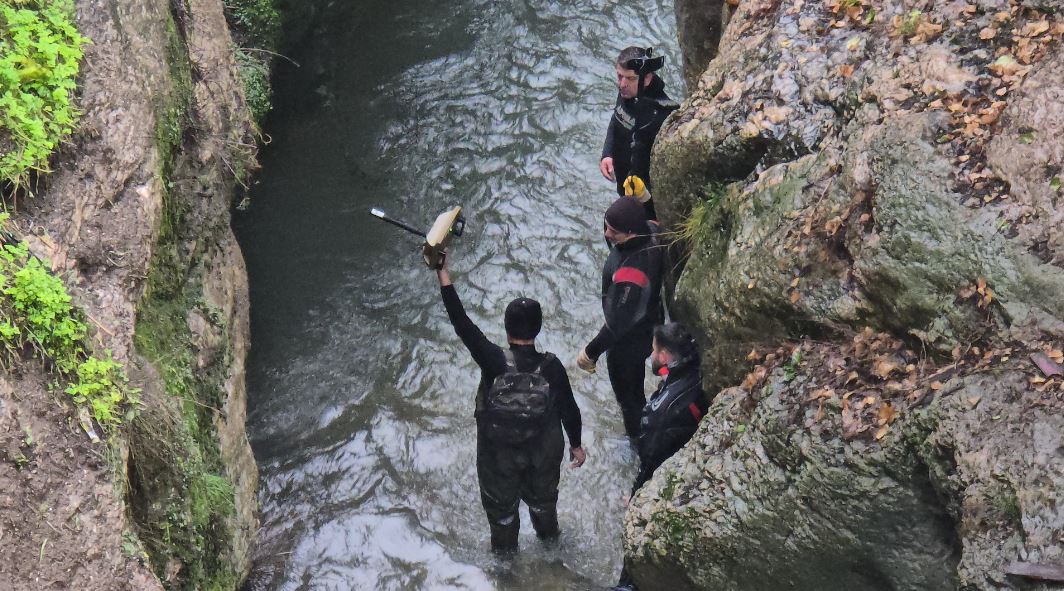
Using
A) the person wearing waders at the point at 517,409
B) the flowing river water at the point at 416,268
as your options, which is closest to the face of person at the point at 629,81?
the flowing river water at the point at 416,268

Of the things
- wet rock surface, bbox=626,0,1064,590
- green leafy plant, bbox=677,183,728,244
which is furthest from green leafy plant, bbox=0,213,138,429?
green leafy plant, bbox=677,183,728,244

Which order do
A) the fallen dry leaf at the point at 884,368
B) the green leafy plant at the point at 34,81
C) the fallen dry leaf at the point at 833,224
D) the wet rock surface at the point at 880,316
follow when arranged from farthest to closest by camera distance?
the fallen dry leaf at the point at 833,224 < the green leafy plant at the point at 34,81 < the fallen dry leaf at the point at 884,368 < the wet rock surface at the point at 880,316

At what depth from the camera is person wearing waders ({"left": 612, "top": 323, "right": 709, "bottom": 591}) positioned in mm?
5371

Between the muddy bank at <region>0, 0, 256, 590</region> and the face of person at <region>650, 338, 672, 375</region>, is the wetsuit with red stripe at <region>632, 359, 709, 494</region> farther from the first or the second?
the muddy bank at <region>0, 0, 256, 590</region>

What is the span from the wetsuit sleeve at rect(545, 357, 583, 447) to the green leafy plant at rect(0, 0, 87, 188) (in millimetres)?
3092

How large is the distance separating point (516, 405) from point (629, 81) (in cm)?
331

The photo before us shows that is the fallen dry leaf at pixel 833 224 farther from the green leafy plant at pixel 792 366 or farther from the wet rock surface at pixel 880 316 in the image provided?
the green leafy plant at pixel 792 366

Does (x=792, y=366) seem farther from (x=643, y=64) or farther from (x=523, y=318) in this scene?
(x=643, y=64)

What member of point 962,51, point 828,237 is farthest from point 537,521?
point 962,51

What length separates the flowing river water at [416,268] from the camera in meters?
6.62

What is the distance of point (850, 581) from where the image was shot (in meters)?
4.06

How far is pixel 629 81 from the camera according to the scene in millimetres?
7293

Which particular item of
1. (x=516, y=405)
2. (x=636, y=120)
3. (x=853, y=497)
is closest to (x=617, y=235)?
(x=516, y=405)

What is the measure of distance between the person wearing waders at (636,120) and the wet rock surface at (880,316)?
1.77m
